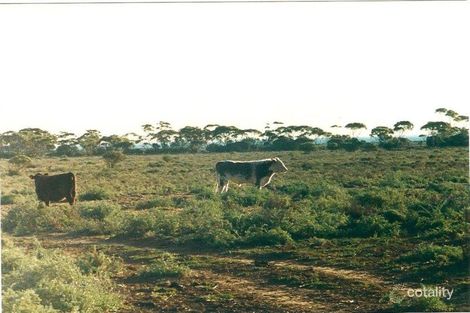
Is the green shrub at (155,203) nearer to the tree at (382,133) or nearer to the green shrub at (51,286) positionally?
the green shrub at (51,286)

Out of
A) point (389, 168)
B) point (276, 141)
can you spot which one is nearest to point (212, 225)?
point (276, 141)

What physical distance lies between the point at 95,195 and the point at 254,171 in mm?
3441

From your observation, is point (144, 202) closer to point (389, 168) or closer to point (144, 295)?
point (144, 295)

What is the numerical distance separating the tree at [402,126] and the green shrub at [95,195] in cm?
494

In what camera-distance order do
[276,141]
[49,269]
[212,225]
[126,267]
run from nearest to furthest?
[49,269]
[126,267]
[212,225]
[276,141]

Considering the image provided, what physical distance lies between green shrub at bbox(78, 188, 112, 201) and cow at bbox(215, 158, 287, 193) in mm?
2404

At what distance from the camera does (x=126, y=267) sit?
7070mm

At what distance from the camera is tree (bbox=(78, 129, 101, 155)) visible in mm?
7788

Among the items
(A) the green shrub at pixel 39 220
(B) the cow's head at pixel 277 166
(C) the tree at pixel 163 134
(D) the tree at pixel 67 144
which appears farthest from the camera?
(B) the cow's head at pixel 277 166

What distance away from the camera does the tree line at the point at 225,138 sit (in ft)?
25.2

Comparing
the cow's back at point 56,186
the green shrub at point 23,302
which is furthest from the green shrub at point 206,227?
the green shrub at point 23,302

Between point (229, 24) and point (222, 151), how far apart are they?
293 centimetres

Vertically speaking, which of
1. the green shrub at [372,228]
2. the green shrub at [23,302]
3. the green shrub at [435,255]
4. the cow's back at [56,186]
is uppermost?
the cow's back at [56,186]

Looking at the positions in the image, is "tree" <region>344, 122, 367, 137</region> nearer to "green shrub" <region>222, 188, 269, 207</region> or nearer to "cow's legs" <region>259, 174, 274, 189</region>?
"green shrub" <region>222, 188, 269, 207</region>
